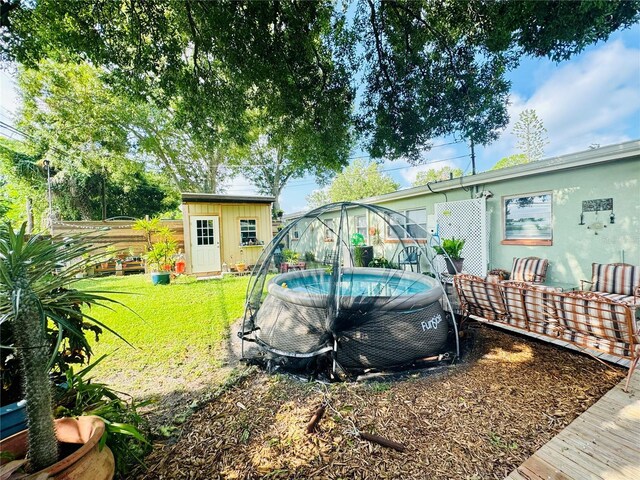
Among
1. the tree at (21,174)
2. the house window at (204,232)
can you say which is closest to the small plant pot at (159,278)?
the house window at (204,232)

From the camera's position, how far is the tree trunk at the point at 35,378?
4.15 feet

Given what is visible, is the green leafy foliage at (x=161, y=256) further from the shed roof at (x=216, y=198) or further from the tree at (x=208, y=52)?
the tree at (x=208, y=52)

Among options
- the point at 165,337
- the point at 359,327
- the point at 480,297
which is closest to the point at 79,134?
the point at 165,337

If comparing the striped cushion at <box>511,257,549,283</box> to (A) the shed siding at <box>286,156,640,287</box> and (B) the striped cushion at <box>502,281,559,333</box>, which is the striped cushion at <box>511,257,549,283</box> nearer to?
(A) the shed siding at <box>286,156,640,287</box>

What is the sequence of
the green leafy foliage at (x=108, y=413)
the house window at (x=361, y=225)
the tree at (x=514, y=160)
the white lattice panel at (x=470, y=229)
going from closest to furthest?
1. the green leafy foliage at (x=108, y=413)
2. the white lattice panel at (x=470, y=229)
3. the house window at (x=361, y=225)
4. the tree at (x=514, y=160)

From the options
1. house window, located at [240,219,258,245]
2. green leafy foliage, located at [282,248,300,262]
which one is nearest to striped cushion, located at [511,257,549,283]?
green leafy foliage, located at [282,248,300,262]

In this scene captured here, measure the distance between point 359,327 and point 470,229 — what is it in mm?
5527

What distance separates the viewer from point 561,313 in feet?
9.82

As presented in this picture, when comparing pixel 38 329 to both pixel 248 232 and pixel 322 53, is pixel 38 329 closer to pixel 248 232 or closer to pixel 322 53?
pixel 322 53

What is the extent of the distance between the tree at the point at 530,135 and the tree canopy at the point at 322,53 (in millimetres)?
23232

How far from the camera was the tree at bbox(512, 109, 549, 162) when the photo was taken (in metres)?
22.2

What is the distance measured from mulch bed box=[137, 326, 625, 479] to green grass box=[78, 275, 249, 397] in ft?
2.97

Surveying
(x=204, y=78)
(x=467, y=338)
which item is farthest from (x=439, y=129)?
(x=204, y=78)

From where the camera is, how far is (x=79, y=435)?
1.56m
